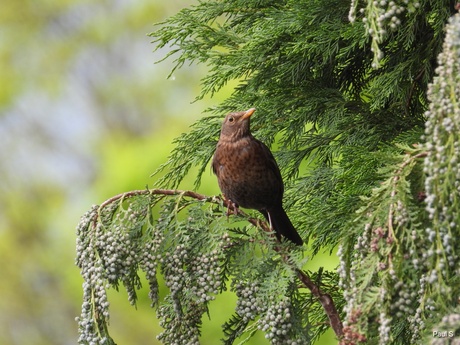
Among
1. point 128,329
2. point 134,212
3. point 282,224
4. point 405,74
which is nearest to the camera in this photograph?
point 134,212

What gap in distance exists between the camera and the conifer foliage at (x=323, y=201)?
1.85 metres

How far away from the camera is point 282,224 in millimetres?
3375

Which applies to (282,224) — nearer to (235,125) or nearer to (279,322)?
(235,125)

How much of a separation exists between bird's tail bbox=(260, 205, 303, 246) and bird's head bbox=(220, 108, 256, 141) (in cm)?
34

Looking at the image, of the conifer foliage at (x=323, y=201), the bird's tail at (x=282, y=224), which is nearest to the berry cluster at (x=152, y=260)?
the conifer foliage at (x=323, y=201)

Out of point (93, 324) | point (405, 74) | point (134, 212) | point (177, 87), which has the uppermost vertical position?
point (177, 87)

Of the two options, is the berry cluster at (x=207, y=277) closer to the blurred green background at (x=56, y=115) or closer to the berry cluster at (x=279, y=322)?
the berry cluster at (x=279, y=322)

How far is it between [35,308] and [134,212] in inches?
395

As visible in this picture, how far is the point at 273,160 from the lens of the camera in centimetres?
340

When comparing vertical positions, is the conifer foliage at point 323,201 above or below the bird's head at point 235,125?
below

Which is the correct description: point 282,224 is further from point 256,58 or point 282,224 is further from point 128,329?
point 128,329

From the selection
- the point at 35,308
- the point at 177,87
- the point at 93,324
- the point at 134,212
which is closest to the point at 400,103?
the point at 134,212

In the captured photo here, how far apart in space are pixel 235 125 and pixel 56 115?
10284 millimetres

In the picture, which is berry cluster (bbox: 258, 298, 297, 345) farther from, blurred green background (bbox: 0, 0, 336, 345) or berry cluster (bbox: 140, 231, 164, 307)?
blurred green background (bbox: 0, 0, 336, 345)
